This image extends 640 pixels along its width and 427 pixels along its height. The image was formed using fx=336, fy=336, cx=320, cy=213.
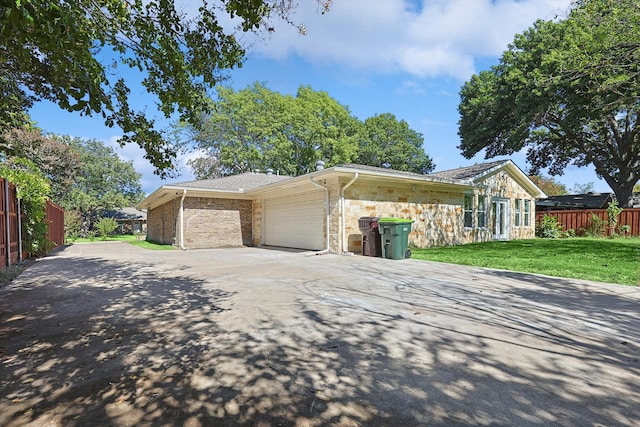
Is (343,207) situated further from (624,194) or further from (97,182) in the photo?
(97,182)

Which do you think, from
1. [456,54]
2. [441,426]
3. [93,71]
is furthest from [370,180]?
[441,426]

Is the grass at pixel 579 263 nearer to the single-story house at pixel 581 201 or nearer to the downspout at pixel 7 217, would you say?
the downspout at pixel 7 217

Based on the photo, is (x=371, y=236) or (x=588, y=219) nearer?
(x=371, y=236)

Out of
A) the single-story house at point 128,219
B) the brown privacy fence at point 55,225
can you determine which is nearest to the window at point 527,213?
the brown privacy fence at point 55,225

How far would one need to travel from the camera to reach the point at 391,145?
36938mm

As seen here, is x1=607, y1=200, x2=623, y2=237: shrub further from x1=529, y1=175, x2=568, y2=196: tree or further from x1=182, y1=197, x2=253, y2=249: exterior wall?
x1=529, y1=175, x2=568, y2=196: tree

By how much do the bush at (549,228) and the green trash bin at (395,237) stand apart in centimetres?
1228

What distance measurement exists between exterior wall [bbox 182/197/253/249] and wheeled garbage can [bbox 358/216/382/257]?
802 centimetres

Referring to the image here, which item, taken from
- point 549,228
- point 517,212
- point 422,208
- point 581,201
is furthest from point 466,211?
point 581,201

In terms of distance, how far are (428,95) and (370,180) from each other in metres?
5.74

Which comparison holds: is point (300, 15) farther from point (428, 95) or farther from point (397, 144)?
point (397, 144)

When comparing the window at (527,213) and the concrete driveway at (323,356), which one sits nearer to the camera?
the concrete driveway at (323,356)

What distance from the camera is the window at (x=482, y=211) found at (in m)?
15.4

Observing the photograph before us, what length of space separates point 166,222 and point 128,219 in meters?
34.1
